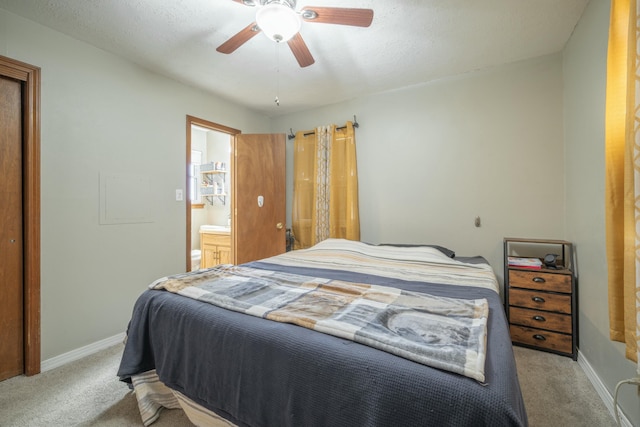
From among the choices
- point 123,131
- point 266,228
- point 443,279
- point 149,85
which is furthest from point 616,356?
point 149,85

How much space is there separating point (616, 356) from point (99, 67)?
157 inches

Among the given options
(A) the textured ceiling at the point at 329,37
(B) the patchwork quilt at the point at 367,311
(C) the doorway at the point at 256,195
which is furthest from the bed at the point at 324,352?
(A) the textured ceiling at the point at 329,37

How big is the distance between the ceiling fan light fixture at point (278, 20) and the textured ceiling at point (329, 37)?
1.26 feet

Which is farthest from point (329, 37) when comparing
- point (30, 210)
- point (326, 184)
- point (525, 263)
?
point (30, 210)

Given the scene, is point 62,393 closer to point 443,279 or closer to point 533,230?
point 443,279

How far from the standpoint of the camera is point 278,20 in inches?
55.4

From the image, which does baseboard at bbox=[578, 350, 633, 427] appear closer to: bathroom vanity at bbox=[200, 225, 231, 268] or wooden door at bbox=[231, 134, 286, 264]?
wooden door at bbox=[231, 134, 286, 264]

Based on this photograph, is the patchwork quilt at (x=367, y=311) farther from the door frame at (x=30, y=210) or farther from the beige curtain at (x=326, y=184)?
the beige curtain at (x=326, y=184)

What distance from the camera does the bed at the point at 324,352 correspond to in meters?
0.77

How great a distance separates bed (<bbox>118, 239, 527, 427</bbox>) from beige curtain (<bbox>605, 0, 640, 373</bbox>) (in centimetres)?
44

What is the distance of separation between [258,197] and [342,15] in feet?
7.61

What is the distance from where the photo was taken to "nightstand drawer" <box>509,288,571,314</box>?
197 cm

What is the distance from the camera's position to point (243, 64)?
8.05ft

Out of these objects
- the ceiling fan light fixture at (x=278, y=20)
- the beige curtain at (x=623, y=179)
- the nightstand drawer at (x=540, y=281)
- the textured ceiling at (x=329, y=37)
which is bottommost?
the nightstand drawer at (x=540, y=281)
